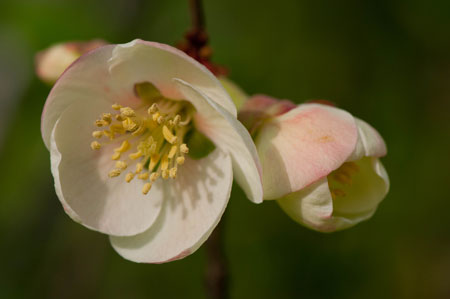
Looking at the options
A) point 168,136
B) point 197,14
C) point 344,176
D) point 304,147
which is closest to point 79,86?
point 168,136

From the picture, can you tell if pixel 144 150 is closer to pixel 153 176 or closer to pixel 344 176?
pixel 153 176

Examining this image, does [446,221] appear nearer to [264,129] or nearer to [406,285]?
[406,285]

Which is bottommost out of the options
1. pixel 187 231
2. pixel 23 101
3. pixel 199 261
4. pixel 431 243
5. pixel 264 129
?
pixel 199 261

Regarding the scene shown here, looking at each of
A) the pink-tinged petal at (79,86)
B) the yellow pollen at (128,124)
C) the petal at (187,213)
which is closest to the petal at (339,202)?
the petal at (187,213)

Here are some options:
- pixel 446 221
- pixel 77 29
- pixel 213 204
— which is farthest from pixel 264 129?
pixel 446 221

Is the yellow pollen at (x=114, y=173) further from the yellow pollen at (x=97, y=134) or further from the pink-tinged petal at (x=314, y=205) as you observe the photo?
the pink-tinged petal at (x=314, y=205)

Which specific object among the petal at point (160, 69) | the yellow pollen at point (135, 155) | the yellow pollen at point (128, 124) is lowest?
the yellow pollen at point (135, 155)
